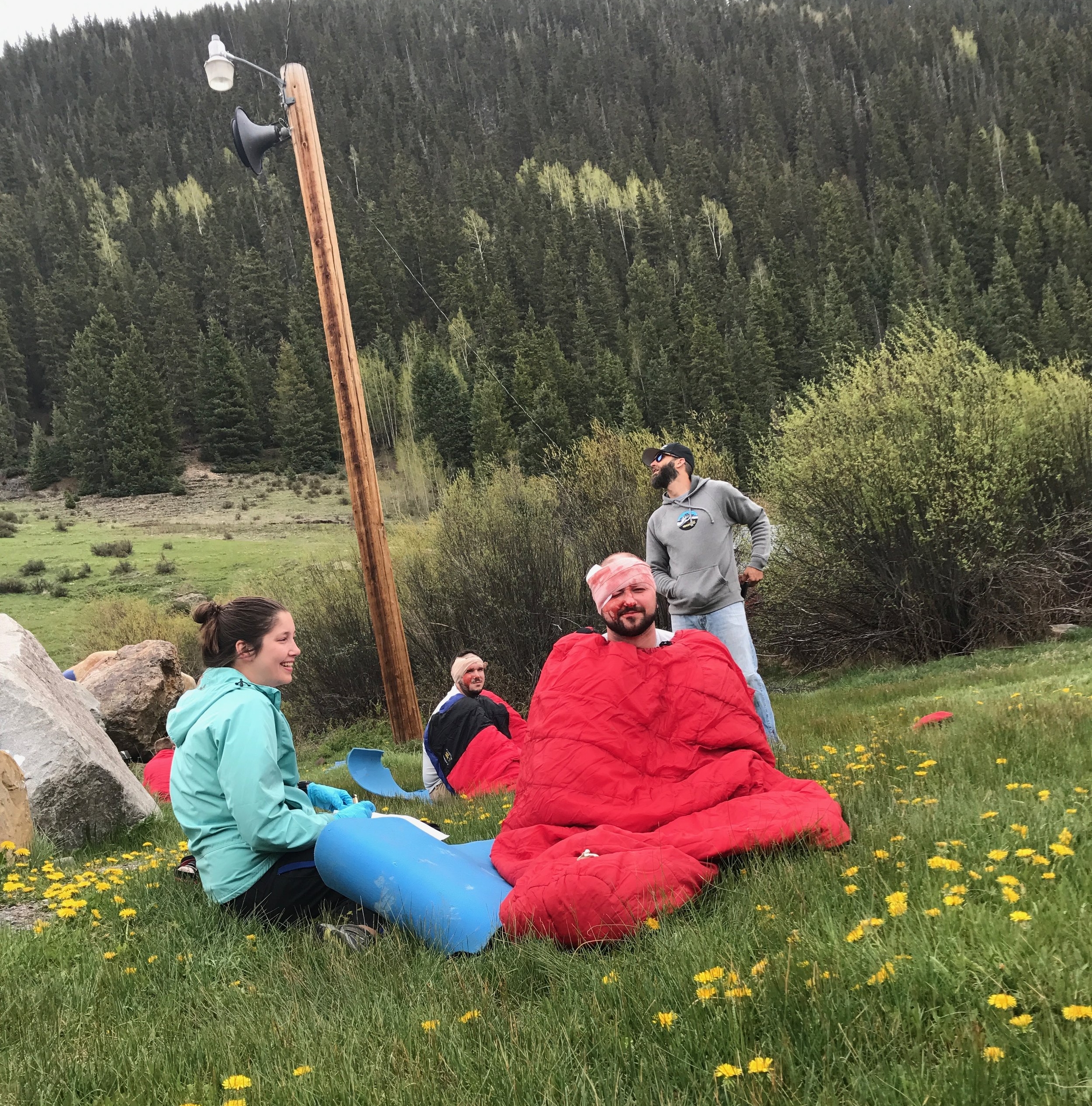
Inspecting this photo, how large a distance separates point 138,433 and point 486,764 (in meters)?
73.0

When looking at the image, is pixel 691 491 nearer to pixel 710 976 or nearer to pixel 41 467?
pixel 710 976

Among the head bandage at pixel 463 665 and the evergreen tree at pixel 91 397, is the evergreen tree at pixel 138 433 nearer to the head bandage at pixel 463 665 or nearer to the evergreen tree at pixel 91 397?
the evergreen tree at pixel 91 397

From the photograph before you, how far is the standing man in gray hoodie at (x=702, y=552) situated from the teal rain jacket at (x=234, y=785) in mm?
3277

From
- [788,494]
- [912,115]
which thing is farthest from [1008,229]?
[788,494]

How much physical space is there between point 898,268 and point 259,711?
89.3m

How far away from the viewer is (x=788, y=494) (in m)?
17.7

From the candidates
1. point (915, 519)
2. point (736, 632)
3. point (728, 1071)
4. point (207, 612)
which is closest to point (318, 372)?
point (915, 519)

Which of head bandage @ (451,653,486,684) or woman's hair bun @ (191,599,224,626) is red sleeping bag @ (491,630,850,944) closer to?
woman's hair bun @ (191,599,224,626)

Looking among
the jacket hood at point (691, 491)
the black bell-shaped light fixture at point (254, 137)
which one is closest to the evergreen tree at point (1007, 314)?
the black bell-shaped light fixture at point (254, 137)

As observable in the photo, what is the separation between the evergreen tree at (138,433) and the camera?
228 ft

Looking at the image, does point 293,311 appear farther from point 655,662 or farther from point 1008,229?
point 655,662

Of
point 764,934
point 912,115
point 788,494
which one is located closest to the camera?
point 764,934

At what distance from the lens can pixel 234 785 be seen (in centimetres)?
360

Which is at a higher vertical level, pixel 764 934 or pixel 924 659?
pixel 764 934
